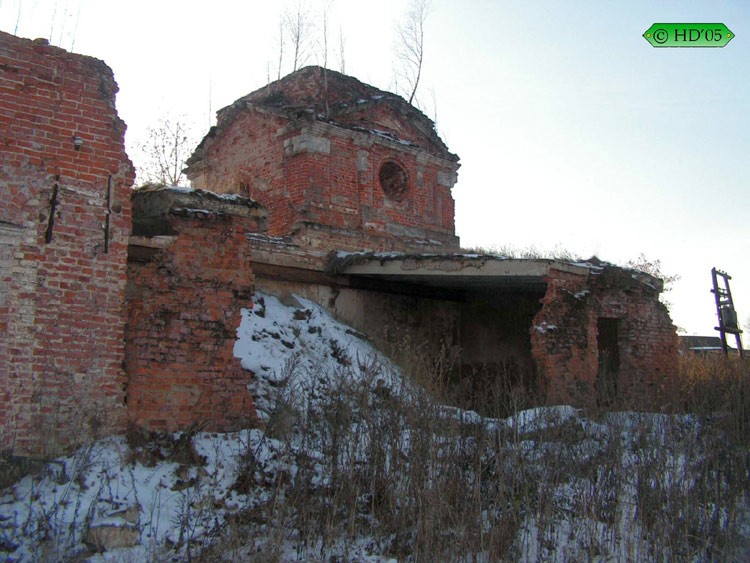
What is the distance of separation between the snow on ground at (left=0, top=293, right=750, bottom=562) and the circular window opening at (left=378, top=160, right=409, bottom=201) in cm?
762

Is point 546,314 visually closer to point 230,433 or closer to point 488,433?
point 488,433

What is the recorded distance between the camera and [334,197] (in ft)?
44.0

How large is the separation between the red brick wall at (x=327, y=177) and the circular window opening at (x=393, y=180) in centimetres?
11

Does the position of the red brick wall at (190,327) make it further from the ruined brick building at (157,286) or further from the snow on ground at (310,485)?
the snow on ground at (310,485)

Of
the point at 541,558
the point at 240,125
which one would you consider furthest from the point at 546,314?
the point at 240,125

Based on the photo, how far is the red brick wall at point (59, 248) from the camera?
609 centimetres

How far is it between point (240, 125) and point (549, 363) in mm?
8095

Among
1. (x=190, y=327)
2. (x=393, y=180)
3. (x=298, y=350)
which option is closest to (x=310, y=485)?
(x=190, y=327)

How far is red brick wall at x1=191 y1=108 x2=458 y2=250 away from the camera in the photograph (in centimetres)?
1320

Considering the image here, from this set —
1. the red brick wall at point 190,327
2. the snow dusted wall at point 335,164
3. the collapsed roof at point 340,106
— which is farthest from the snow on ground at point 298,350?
the collapsed roof at point 340,106

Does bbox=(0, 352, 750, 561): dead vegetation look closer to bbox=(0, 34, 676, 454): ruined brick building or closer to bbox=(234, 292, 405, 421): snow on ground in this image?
bbox=(0, 34, 676, 454): ruined brick building

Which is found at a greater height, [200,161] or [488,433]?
[200,161]

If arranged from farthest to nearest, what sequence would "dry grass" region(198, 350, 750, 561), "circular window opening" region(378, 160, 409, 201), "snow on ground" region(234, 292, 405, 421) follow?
"circular window opening" region(378, 160, 409, 201)
"snow on ground" region(234, 292, 405, 421)
"dry grass" region(198, 350, 750, 561)

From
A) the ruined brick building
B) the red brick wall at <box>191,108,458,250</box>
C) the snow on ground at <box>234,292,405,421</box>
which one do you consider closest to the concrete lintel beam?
the ruined brick building
